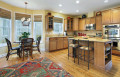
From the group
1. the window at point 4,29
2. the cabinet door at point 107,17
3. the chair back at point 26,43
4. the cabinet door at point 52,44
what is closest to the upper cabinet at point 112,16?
the cabinet door at point 107,17

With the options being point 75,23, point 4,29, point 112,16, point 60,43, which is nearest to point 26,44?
point 4,29

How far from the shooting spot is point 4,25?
12.4ft

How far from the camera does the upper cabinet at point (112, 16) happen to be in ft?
11.8

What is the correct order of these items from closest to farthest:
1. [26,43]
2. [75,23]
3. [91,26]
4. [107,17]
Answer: [26,43] < [107,17] < [91,26] < [75,23]

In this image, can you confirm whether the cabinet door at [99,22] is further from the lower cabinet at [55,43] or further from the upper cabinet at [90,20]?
the lower cabinet at [55,43]

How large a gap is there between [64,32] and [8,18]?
13.1 ft

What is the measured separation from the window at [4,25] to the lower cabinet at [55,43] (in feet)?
8.03

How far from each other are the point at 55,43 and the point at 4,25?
3.24 meters

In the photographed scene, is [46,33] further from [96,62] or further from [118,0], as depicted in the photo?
[118,0]

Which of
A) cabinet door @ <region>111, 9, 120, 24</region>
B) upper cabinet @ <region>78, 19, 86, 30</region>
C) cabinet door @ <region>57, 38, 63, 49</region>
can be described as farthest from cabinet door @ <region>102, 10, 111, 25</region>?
cabinet door @ <region>57, 38, 63, 49</region>

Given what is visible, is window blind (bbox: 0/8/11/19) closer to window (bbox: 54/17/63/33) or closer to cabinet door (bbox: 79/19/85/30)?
window (bbox: 54/17/63/33)

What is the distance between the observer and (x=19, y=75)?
1.97 m

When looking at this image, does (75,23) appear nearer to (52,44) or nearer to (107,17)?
(107,17)

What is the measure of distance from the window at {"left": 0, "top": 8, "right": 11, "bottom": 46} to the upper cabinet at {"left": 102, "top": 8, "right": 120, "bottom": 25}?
5.85 meters
